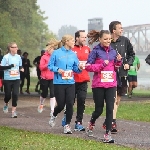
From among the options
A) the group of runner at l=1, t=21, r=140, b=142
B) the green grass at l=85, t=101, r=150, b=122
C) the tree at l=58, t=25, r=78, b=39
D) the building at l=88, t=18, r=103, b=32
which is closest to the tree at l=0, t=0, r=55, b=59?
the building at l=88, t=18, r=103, b=32

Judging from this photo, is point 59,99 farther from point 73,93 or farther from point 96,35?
point 96,35

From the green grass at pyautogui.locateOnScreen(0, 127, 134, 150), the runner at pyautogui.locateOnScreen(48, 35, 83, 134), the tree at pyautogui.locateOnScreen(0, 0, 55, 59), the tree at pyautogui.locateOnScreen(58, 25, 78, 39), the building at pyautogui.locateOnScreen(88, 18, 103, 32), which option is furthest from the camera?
the tree at pyautogui.locateOnScreen(58, 25, 78, 39)

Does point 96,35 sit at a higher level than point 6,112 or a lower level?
higher

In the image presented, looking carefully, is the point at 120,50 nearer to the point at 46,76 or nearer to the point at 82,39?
the point at 82,39

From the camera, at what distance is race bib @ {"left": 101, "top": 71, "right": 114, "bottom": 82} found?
9398 millimetres

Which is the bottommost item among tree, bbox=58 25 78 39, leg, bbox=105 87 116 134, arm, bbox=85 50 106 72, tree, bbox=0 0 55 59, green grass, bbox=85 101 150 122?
green grass, bbox=85 101 150 122

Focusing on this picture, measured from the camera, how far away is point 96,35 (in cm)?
998

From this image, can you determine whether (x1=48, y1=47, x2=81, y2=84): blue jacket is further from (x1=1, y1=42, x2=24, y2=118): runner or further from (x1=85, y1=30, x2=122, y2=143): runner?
(x1=1, y1=42, x2=24, y2=118): runner

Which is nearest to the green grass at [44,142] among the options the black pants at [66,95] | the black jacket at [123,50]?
the black pants at [66,95]

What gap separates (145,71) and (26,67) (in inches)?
3954

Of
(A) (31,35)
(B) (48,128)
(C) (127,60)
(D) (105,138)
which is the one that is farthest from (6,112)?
(A) (31,35)

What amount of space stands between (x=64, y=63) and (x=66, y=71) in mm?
143

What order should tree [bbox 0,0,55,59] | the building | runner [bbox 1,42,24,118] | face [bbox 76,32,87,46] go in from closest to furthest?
face [bbox 76,32,87,46] < runner [bbox 1,42,24,118] < tree [bbox 0,0,55,59] < the building

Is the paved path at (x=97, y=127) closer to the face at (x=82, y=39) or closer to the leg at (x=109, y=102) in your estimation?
the leg at (x=109, y=102)
